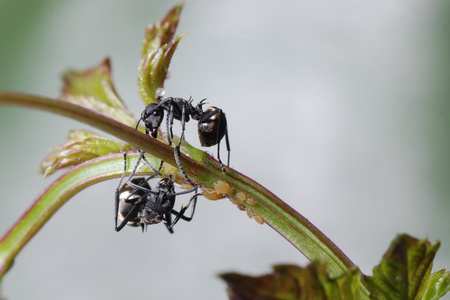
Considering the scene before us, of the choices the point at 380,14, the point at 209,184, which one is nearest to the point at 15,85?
the point at 380,14

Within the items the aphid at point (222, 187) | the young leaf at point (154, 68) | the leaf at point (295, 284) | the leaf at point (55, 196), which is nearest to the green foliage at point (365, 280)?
the leaf at point (295, 284)

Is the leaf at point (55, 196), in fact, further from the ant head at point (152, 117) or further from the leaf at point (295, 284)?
the leaf at point (295, 284)

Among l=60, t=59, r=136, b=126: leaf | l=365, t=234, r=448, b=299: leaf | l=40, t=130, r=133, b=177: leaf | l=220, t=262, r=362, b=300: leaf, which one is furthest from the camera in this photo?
l=60, t=59, r=136, b=126: leaf

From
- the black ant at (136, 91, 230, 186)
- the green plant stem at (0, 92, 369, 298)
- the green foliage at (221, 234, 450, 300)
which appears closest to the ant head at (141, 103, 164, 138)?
the black ant at (136, 91, 230, 186)

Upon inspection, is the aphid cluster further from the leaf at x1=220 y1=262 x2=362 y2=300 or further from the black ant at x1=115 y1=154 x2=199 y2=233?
the leaf at x1=220 y1=262 x2=362 y2=300

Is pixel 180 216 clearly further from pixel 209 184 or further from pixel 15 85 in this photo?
pixel 15 85

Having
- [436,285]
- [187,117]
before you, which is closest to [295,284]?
[436,285]
